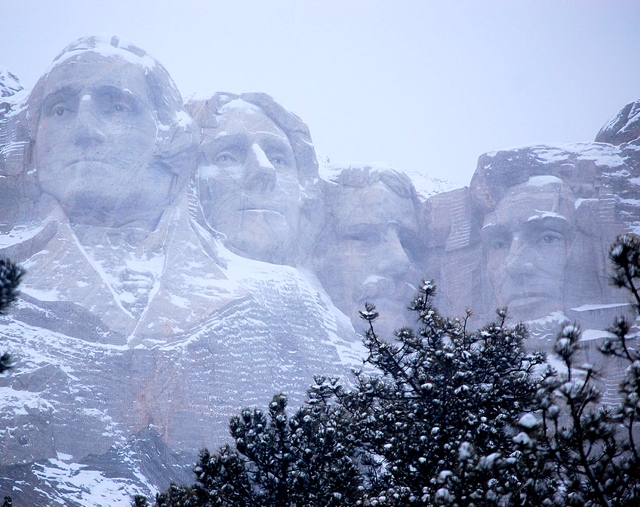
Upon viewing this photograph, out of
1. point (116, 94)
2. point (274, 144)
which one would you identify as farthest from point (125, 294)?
point (274, 144)

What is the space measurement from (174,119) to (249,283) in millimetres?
4534

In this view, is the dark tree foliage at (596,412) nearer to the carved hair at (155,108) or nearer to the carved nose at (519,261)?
the carved nose at (519,261)

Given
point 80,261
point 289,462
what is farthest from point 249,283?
point 289,462

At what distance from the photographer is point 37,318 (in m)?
14.9

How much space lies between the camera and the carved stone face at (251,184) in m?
19.3

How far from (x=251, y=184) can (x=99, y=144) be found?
4168mm

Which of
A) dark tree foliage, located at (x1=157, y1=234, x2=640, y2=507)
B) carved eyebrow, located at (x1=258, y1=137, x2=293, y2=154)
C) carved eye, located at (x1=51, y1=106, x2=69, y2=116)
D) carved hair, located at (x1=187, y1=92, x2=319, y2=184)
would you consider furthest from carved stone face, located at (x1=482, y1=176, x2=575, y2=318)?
carved eye, located at (x1=51, y1=106, x2=69, y2=116)

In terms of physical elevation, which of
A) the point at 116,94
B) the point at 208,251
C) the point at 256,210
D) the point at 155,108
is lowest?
the point at 208,251

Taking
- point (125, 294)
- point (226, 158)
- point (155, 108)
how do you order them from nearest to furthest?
point (125, 294), point (155, 108), point (226, 158)

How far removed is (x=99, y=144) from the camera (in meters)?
16.8

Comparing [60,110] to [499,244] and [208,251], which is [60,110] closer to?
[208,251]

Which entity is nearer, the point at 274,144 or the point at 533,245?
the point at 533,245

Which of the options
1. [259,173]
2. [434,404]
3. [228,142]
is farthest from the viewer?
[228,142]

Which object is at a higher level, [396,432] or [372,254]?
[372,254]
